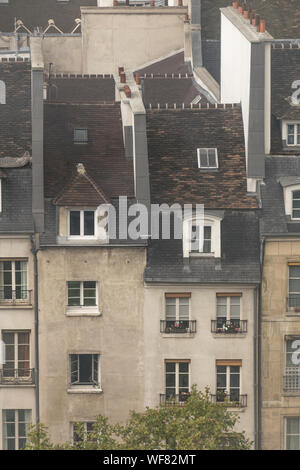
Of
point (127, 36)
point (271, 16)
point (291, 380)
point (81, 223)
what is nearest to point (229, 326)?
point (291, 380)

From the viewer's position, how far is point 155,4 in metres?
152

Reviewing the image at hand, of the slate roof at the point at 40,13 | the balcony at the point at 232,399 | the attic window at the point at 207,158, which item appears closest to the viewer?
the balcony at the point at 232,399

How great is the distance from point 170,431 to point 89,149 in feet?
56.1

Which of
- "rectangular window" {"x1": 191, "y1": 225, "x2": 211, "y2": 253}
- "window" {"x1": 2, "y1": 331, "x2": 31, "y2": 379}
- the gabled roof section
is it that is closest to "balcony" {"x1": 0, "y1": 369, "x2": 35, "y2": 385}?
"window" {"x1": 2, "y1": 331, "x2": 31, "y2": 379}

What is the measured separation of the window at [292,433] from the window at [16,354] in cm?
1287

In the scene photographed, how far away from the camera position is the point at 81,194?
11269 cm

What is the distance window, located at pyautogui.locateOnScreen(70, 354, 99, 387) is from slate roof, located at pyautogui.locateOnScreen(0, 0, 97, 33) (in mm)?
49411

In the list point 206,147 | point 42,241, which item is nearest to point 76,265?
point 42,241

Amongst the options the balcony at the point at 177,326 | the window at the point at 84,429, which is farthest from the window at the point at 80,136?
the window at the point at 84,429

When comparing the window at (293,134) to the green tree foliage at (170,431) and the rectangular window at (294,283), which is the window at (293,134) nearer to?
the rectangular window at (294,283)

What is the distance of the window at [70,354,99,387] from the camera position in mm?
113125

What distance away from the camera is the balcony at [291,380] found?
371ft
